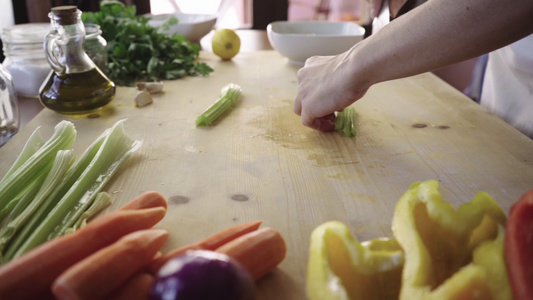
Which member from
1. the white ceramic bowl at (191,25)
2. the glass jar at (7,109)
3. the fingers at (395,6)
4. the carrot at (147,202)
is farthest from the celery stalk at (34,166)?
the white ceramic bowl at (191,25)

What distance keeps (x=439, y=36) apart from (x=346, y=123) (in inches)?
16.5

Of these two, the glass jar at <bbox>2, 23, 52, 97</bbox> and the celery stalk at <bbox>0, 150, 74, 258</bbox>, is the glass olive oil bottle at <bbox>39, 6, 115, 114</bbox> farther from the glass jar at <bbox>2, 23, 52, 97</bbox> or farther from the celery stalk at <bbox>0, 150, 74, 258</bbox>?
the celery stalk at <bbox>0, 150, 74, 258</bbox>

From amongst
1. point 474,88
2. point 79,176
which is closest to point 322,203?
point 79,176

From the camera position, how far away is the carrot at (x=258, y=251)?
738mm

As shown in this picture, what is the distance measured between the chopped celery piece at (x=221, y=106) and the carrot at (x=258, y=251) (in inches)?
26.8

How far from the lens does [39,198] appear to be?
948 millimetres

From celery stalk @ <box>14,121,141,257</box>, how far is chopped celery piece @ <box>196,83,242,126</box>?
240 mm

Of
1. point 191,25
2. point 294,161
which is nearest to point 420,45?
point 294,161

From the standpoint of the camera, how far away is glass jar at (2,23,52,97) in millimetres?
1696

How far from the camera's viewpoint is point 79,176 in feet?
3.43

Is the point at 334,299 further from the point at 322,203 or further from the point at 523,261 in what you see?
the point at 322,203

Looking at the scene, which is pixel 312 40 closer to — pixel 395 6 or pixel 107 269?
pixel 395 6

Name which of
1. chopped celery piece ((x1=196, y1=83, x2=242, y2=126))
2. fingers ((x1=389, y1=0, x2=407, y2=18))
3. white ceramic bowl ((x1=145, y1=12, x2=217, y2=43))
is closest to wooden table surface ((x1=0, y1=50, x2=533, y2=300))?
chopped celery piece ((x1=196, y1=83, x2=242, y2=126))

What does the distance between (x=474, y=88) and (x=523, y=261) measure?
1.96 metres
